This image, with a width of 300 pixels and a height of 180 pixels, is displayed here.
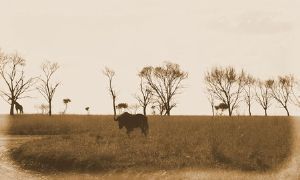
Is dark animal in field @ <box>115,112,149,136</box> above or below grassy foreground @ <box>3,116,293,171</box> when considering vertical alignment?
above

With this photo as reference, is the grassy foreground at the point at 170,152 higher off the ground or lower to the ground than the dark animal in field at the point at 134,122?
lower

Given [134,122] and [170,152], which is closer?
[170,152]

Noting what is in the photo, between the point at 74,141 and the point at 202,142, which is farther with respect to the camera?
the point at 74,141

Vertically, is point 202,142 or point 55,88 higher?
point 55,88

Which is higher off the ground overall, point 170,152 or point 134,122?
point 134,122

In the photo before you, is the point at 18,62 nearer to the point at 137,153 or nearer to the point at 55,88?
the point at 55,88

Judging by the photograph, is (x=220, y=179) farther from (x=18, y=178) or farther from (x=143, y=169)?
(x=18, y=178)

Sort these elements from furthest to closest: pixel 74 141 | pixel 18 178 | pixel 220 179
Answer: pixel 74 141 → pixel 18 178 → pixel 220 179

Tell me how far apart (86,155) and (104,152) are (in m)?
0.78

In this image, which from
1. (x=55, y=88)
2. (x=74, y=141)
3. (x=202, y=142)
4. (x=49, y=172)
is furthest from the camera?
(x=55, y=88)

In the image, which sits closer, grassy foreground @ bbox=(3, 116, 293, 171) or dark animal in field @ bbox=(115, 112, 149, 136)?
grassy foreground @ bbox=(3, 116, 293, 171)

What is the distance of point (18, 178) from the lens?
1611cm

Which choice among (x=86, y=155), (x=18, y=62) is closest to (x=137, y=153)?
(x=86, y=155)

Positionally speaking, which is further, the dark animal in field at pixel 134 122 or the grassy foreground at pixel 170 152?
the dark animal in field at pixel 134 122
